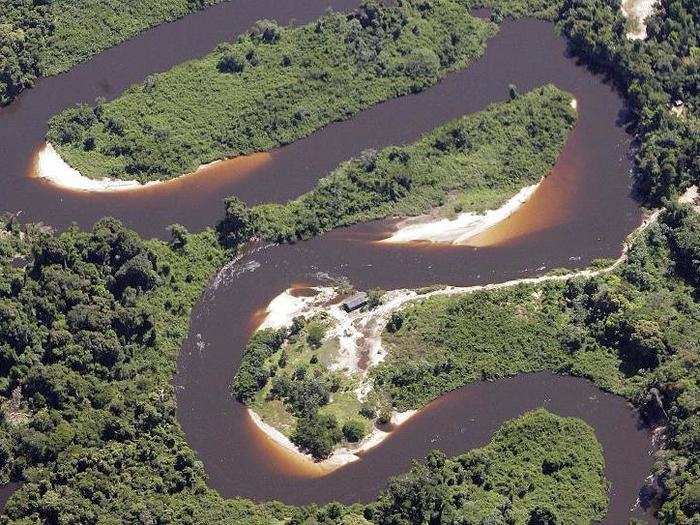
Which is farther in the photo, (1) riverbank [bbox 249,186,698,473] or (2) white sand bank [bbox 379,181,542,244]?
(2) white sand bank [bbox 379,181,542,244]

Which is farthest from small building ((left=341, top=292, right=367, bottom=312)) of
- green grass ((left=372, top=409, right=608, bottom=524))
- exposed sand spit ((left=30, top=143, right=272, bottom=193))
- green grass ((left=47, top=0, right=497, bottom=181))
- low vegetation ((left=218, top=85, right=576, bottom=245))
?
green grass ((left=47, top=0, right=497, bottom=181))

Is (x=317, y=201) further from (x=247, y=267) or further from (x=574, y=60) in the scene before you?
(x=574, y=60)

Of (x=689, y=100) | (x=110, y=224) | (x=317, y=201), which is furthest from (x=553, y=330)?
(x=110, y=224)

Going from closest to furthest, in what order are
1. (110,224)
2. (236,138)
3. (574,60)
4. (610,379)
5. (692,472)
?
(692,472) → (610,379) → (110,224) → (236,138) → (574,60)

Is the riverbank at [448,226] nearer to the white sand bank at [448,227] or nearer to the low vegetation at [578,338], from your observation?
the white sand bank at [448,227]

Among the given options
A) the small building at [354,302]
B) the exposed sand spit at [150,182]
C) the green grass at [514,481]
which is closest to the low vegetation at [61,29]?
the exposed sand spit at [150,182]

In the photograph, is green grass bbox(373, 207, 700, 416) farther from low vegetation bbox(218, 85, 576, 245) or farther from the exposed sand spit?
A: the exposed sand spit

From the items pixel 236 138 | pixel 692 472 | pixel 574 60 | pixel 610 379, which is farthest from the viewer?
pixel 574 60

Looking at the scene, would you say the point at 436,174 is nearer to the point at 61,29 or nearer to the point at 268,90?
the point at 268,90
